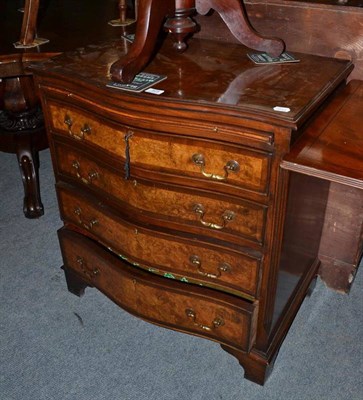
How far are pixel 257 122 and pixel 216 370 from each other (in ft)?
3.01

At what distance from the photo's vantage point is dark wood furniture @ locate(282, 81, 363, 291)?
1.01m

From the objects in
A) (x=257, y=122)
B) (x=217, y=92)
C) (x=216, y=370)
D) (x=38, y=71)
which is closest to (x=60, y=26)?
(x=38, y=71)

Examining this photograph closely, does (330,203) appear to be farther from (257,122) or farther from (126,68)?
(126,68)

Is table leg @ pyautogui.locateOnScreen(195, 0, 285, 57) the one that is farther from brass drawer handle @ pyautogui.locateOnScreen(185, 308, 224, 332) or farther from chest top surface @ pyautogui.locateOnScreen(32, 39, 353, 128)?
brass drawer handle @ pyautogui.locateOnScreen(185, 308, 224, 332)

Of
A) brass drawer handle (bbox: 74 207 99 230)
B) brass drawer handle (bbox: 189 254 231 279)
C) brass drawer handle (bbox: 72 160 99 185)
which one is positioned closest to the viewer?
brass drawer handle (bbox: 189 254 231 279)

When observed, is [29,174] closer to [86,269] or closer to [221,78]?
[86,269]

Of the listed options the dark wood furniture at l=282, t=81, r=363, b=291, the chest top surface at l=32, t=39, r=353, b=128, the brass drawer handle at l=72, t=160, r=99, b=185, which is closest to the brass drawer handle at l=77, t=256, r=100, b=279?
the brass drawer handle at l=72, t=160, r=99, b=185

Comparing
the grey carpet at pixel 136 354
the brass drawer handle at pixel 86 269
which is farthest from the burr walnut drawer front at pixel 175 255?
→ the grey carpet at pixel 136 354

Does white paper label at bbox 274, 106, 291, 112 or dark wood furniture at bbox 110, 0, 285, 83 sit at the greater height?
dark wood furniture at bbox 110, 0, 285, 83

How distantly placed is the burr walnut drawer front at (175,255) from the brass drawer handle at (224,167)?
223 millimetres

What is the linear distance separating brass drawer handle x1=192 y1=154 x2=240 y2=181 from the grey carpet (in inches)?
29.2

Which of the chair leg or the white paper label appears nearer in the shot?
the white paper label

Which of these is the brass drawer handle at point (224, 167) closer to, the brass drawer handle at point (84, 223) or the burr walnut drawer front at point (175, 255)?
the burr walnut drawer front at point (175, 255)

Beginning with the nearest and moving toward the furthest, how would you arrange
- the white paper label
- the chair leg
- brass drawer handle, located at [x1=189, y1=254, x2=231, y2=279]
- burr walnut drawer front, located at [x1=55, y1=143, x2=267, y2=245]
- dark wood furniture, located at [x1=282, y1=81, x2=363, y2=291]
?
1. dark wood furniture, located at [x1=282, y1=81, x2=363, y2=291]
2. the white paper label
3. burr walnut drawer front, located at [x1=55, y1=143, x2=267, y2=245]
4. brass drawer handle, located at [x1=189, y1=254, x2=231, y2=279]
5. the chair leg
